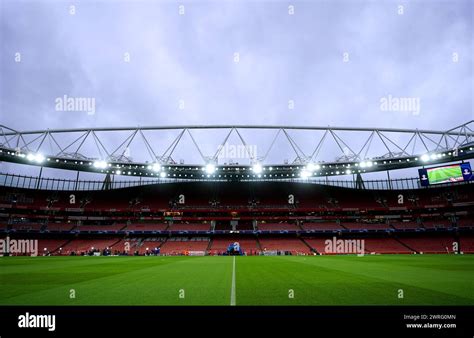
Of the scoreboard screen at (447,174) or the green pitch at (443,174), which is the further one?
the green pitch at (443,174)

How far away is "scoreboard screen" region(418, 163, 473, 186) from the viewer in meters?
40.0

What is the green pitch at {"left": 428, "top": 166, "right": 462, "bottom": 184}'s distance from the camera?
136 ft

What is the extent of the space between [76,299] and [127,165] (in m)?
40.9

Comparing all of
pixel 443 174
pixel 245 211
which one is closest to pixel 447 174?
pixel 443 174

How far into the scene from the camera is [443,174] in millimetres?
42531

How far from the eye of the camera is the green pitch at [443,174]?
41494 millimetres

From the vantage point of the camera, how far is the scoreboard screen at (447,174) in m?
40.0

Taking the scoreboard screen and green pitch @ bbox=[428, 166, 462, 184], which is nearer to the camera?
the scoreboard screen

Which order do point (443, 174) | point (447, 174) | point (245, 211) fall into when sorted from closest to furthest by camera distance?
point (447, 174)
point (443, 174)
point (245, 211)

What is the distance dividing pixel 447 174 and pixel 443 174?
51 centimetres

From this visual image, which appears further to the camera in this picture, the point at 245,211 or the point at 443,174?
the point at 245,211

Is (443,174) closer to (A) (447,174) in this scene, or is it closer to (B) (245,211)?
(A) (447,174)
